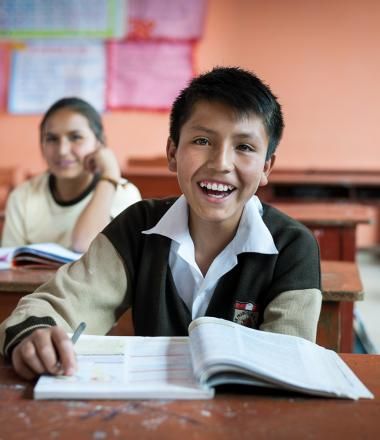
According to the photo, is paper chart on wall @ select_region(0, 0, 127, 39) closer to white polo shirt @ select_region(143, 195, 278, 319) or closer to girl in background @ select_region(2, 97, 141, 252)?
girl in background @ select_region(2, 97, 141, 252)

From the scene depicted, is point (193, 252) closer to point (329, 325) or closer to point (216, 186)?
point (216, 186)

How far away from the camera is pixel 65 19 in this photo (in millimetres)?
5504

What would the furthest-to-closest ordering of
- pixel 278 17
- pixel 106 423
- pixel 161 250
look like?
pixel 278 17 < pixel 161 250 < pixel 106 423

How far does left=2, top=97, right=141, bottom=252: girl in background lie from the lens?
2115 millimetres

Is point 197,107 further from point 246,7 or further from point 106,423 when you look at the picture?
point 246,7

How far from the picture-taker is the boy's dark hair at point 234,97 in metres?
1.09

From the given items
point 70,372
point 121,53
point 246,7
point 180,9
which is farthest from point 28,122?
point 70,372

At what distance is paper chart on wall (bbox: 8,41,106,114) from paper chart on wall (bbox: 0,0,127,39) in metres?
0.11

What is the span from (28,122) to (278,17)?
2.53m

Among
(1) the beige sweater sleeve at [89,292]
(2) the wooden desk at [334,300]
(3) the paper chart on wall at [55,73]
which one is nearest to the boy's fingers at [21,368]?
(1) the beige sweater sleeve at [89,292]

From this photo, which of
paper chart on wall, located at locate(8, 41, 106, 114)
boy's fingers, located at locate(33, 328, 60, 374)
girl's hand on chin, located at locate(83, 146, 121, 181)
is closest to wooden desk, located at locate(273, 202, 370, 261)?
girl's hand on chin, located at locate(83, 146, 121, 181)

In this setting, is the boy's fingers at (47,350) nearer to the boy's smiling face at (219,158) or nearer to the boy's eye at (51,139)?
the boy's smiling face at (219,158)

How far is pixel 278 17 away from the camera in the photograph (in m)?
5.42

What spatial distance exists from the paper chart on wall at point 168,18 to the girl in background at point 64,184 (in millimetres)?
3467
